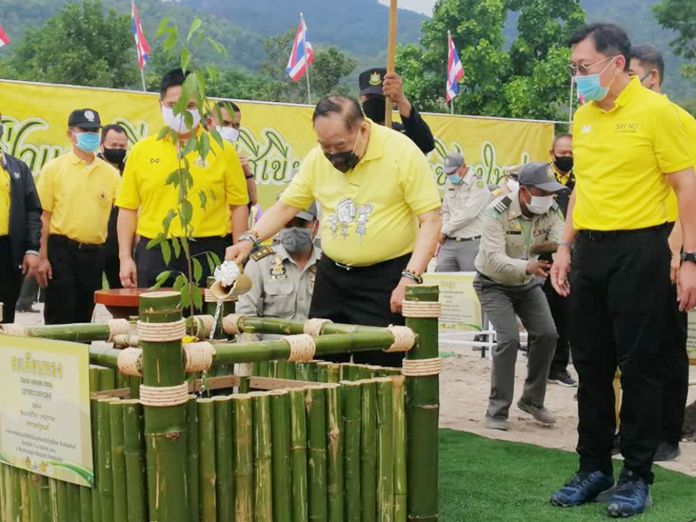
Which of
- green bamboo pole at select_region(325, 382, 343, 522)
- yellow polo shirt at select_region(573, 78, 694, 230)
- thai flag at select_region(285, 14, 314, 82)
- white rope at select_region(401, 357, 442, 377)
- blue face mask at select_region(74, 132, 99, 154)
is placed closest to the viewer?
green bamboo pole at select_region(325, 382, 343, 522)

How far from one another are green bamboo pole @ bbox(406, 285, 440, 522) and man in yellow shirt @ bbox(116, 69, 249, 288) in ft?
6.60

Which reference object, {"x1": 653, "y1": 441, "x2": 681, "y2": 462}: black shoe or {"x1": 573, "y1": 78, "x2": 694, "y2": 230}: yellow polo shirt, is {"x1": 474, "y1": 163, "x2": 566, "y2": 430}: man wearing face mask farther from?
{"x1": 573, "y1": 78, "x2": 694, "y2": 230}: yellow polo shirt

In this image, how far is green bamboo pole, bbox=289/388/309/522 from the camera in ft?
10.4

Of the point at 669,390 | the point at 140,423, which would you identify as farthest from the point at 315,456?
the point at 669,390

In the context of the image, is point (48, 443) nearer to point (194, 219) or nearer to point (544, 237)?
point (194, 219)

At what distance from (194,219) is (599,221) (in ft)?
6.39

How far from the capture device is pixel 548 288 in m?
8.38

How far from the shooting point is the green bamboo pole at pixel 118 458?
2.93 metres

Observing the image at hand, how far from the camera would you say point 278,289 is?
5.69m

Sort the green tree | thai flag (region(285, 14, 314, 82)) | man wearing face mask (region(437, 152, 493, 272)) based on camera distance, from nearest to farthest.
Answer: man wearing face mask (region(437, 152, 493, 272)), thai flag (region(285, 14, 314, 82)), the green tree

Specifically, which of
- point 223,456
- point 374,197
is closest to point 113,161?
point 374,197

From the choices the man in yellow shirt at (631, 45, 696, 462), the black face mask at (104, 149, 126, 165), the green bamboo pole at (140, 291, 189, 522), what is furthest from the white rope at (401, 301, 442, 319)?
the black face mask at (104, 149, 126, 165)

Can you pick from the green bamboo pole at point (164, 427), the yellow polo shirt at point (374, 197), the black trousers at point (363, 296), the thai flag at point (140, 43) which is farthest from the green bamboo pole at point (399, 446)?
the thai flag at point (140, 43)

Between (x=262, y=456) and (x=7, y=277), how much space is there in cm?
389
